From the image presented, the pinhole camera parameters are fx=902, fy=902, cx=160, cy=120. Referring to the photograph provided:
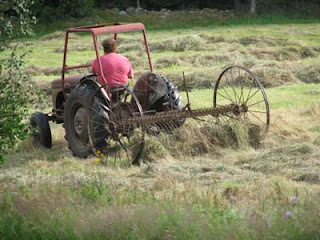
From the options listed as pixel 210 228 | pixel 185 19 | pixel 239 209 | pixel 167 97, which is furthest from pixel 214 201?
pixel 185 19

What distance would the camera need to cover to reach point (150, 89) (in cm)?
1238

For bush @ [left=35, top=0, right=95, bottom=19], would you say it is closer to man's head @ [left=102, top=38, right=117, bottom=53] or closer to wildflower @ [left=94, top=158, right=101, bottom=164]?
man's head @ [left=102, top=38, right=117, bottom=53]

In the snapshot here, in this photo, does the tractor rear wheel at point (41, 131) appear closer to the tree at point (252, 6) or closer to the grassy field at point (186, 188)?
the grassy field at point (186, 188)

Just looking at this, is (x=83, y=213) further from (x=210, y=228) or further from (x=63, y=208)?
(x=210, y=228)

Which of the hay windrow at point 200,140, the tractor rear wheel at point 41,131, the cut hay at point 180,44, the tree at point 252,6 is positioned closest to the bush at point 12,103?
the hay windrow at point 200,140

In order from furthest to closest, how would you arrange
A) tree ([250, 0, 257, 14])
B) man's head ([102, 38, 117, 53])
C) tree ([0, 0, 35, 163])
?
tree ([250, 0, 257, 14]), man's head ([102, 38, 117, 53]), tree ([0, 0, 35, 163])

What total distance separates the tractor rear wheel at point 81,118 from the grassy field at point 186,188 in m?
0.22

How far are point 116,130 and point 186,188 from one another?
97.1 inches

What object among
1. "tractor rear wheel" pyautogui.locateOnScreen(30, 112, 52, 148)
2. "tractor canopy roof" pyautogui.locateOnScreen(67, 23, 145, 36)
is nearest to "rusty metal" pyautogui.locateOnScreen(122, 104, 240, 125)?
"tractor canopy roof" pyautogui.locateOnScreen(67, 23, 145, 36)

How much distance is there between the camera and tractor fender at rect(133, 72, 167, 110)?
1233cm

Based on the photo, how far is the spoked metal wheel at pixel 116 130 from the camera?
11.1m

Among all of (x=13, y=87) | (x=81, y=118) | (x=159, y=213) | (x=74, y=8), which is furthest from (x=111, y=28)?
(x=74, y=8)

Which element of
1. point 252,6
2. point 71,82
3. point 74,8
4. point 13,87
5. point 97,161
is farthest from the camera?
point 252,6

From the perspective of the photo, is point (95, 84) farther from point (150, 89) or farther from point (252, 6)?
point (252, 6)
